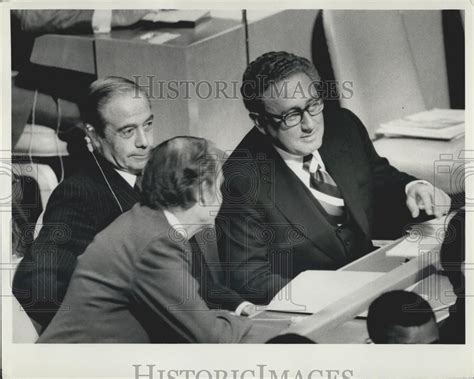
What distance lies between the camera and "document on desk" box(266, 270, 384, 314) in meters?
2.83

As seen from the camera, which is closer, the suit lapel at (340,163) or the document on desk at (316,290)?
the document on desk at (316,290)

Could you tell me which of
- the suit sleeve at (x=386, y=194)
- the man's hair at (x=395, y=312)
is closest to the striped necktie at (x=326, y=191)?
the suit sleeve at (x=386, y=194)

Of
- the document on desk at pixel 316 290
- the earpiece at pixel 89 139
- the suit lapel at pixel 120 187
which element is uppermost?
the earpiece at pixel 89 139

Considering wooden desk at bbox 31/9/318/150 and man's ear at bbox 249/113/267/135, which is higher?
wooden desk at bbox 31/9/318/150

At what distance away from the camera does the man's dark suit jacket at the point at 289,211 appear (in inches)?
114

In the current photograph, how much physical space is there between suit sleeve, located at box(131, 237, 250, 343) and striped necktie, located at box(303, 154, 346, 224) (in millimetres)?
553

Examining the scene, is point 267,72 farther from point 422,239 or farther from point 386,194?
point 422,239

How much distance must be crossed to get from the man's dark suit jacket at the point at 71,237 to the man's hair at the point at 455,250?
0.84 metres

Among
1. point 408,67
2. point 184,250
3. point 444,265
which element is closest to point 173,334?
point 184,250

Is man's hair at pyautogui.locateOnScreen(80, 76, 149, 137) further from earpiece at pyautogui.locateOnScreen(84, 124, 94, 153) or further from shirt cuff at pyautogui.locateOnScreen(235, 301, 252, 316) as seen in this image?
shirt cuff at pyautogui.locateOnScreen(235, 301, 252, 316)

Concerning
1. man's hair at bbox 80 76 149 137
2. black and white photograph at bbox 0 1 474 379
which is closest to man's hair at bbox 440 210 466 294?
black and white photograph at bbox 0 1 474 379

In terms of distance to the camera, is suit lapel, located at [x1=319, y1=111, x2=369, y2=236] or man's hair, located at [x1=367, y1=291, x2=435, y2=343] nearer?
man's hair, located at [x1=367, y1=291, x2=435, y2=343]

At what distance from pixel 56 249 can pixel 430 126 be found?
61.8 inches

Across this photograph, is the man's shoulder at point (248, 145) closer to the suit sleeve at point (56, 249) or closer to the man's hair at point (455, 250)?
the suit sleeve at point (56, 249)
